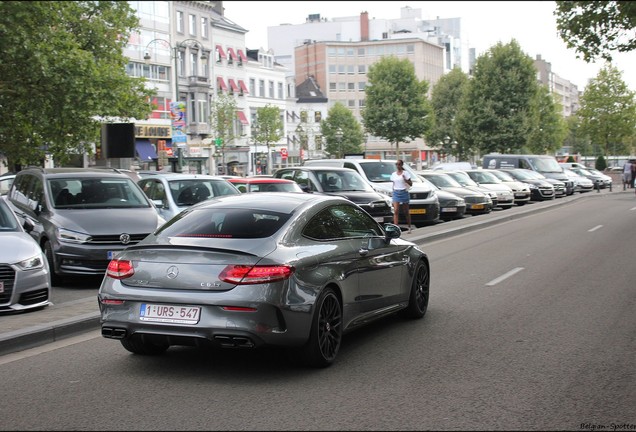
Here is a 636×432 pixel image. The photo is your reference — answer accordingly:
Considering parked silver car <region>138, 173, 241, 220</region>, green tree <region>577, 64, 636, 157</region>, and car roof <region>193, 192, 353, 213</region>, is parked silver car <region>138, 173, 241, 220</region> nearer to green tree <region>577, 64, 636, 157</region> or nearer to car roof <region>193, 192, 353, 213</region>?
car roof <region>193, 192, 353, 213</region>

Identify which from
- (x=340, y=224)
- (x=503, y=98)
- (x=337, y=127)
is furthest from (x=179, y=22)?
(x=340, y=224)

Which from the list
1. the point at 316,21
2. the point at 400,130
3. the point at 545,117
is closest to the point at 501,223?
the point at 400,130

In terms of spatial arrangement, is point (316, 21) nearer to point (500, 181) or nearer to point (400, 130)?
point (400, 130)

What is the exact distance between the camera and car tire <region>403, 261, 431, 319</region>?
9.55m

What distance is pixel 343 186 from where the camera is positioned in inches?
934

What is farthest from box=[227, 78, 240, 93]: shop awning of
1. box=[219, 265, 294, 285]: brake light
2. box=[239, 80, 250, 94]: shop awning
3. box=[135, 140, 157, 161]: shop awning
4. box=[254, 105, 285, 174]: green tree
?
box=[219, 265, 294, 285]: brake light

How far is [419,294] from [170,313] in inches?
145

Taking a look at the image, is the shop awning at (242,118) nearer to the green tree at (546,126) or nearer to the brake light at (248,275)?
the green tree at (546,126)

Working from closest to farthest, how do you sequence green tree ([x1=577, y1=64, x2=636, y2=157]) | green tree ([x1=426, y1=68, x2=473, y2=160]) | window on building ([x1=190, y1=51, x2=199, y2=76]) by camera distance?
1. window on building ([x1=190, y1=51, x2=199, y2=76])
2. green tree ([x1=577, y1=64, x2=636, y2=157])
3. green tree ([x1=426, y1=68, x2=473, y2=160])

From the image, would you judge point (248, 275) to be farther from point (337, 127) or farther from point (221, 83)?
point (337, 127)

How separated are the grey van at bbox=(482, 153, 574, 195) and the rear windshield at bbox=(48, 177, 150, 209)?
35.2 m

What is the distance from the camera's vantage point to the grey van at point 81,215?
43.1 ft

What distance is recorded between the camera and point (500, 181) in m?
39.0

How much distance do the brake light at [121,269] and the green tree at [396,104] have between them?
83.3 metres
